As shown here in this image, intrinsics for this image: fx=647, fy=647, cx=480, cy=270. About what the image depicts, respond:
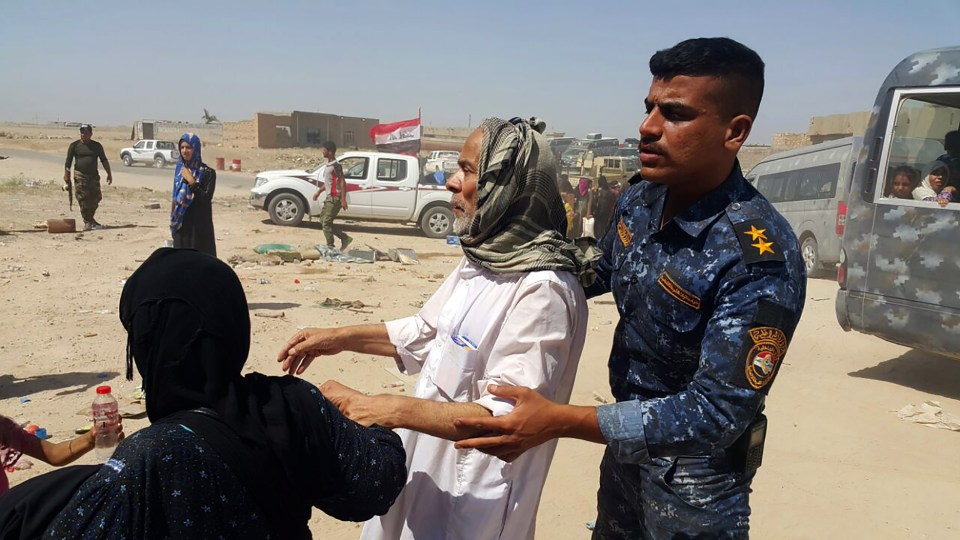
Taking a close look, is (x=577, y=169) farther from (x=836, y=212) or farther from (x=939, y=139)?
(x=939, y=139)

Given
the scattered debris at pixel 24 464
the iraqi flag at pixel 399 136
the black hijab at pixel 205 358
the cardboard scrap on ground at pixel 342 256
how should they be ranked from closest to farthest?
the black hijab at pixel 205 358
the scattered debris at pixel 24 464
the cardboard scrap on ground at pixel 342 256
the iraqi flag at pixel 399 136

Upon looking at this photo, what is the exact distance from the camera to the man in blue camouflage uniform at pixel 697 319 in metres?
1.47

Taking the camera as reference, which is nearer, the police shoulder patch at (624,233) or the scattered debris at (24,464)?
the police shoulder patch at (624,233)

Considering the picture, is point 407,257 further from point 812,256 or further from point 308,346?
point 308,346

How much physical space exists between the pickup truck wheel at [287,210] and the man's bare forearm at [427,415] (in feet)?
43.4

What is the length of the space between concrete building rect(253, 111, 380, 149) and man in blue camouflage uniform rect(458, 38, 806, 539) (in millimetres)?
44166

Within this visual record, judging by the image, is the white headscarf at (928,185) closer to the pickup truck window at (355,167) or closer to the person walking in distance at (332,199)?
the person walking in distance at (332,199)

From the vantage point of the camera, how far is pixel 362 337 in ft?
7.40

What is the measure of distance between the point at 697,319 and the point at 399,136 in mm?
17419

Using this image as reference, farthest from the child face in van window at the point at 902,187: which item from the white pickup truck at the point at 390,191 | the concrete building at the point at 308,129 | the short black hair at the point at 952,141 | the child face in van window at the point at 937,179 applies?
the concrete building at the point at 308,129

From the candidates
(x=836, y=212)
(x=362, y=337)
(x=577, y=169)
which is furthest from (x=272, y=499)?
(x=577, y=169)

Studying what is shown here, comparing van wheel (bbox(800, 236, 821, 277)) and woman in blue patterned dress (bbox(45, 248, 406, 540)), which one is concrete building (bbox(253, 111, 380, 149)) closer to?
van wheel (bbox(800, 236, 821, 277))

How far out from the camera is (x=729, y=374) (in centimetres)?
146

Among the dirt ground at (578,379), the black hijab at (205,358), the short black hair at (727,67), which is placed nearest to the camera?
the black hijab at (205,358)
